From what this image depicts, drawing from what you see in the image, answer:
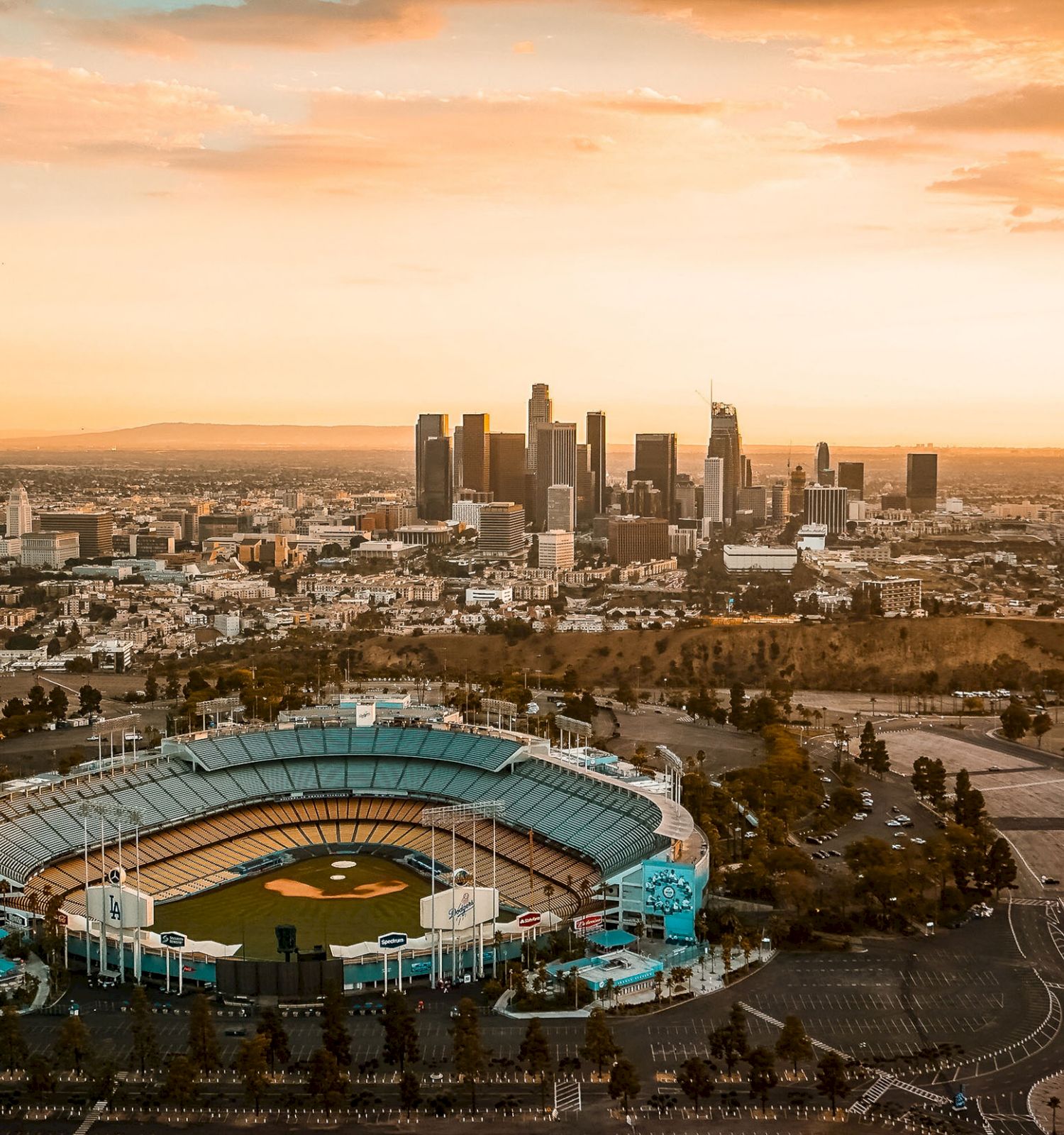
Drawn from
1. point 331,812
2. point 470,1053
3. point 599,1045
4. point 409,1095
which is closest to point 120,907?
point 409,1095

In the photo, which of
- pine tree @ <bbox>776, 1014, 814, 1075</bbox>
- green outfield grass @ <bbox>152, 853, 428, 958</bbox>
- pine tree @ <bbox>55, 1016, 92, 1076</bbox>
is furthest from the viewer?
green outfield grass @ <bbox>152, 853, 428, 958</bbox>

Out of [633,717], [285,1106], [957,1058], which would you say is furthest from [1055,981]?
[633,717]

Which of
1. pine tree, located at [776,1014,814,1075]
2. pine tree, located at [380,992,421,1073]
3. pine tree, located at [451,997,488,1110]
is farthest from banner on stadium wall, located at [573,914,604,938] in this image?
pine tree, located at [776,1014,814,1075]

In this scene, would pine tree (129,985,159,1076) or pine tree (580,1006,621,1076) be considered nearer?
pine tree (580,1006,621,1076)

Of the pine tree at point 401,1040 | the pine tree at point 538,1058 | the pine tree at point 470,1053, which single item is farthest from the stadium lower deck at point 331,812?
the pine tree at point 538,1058

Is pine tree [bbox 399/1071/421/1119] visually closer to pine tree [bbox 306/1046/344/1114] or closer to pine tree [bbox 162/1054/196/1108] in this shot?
pine tree [bbox 306/1046/344/1114]

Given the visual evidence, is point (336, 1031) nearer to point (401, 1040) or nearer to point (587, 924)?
point (401, 1040)

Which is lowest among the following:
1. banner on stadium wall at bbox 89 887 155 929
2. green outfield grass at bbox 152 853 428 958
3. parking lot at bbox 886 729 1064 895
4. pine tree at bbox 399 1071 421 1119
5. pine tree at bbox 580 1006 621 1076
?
green outfield grass at bbox 152 853 428 958

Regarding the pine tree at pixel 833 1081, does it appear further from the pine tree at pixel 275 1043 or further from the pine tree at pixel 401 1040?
the pine tree at pixel 275 1043

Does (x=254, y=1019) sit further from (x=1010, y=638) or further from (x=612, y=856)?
(x=1010, y=638)
